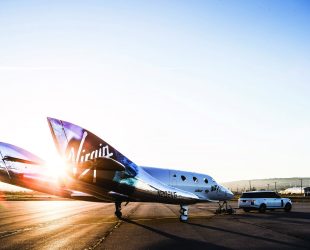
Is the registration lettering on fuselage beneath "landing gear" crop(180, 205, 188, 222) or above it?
above

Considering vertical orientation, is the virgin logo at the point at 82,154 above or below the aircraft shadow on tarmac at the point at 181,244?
above

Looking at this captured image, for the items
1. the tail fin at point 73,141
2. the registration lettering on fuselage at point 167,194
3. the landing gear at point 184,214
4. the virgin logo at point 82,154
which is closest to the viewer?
the tail fin at point 73,141

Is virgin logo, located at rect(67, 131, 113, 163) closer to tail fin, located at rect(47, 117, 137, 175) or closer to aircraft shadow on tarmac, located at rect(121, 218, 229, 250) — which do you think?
tail fin, located at rect(47, 117, 137, 175)

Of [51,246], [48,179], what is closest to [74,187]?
[48,179]

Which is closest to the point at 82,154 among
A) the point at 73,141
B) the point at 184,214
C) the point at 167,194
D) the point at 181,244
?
the point at 73,141

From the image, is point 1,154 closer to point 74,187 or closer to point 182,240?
point 74,187

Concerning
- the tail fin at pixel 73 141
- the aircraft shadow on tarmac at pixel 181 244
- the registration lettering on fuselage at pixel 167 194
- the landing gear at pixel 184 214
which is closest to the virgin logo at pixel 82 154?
the tail fin at pixel 73 141

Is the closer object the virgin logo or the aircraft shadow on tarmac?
the aircraft shadow on tarmac

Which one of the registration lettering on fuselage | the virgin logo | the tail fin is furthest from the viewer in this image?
the registration lettering on fuselage

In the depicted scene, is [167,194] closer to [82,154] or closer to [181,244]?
[82,154]

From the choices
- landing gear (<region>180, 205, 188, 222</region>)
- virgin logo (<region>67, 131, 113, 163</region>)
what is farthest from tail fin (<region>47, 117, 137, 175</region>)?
landing gear (<region>180, 205, 188, 222</region>)

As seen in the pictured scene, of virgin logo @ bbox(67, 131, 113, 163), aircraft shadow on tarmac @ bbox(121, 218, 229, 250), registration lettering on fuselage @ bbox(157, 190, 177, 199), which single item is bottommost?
aircraft shadow on tarmac @ bbox(121, 218, 229, 250)

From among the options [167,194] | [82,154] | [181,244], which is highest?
[82,154]

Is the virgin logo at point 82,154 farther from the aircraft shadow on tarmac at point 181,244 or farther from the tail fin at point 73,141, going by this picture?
the aircraft shadow on tarmac at point 181,244
